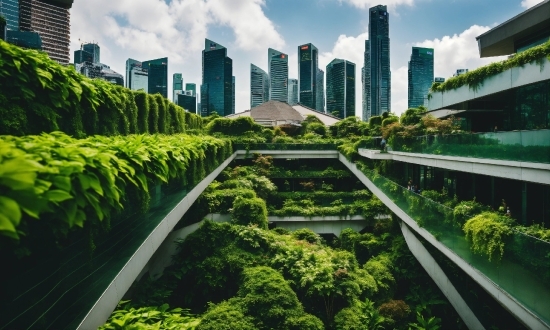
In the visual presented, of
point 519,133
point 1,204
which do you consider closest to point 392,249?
point 519,133

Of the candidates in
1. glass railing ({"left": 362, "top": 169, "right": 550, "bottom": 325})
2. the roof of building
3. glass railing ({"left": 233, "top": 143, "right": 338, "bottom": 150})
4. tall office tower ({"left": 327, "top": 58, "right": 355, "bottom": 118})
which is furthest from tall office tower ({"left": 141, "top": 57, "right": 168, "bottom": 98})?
glass railing ({"left": 362, "top": 169, "right": 550, "bottom": 325})

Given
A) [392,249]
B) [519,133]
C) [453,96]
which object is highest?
[453,96]

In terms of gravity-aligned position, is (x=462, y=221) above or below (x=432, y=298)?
above

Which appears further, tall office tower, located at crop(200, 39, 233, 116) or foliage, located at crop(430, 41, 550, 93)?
tall office tower, located at crop(200, 39, 233, 116)

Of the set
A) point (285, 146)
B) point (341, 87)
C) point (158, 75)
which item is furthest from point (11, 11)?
point (341, 87)

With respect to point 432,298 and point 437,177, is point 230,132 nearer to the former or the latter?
point 437,177

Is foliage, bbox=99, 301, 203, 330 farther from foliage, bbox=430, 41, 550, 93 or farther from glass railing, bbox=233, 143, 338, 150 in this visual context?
glass railing, bbox=233, 143, 338, 150

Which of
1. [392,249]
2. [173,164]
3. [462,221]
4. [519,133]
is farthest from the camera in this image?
[392,249]
